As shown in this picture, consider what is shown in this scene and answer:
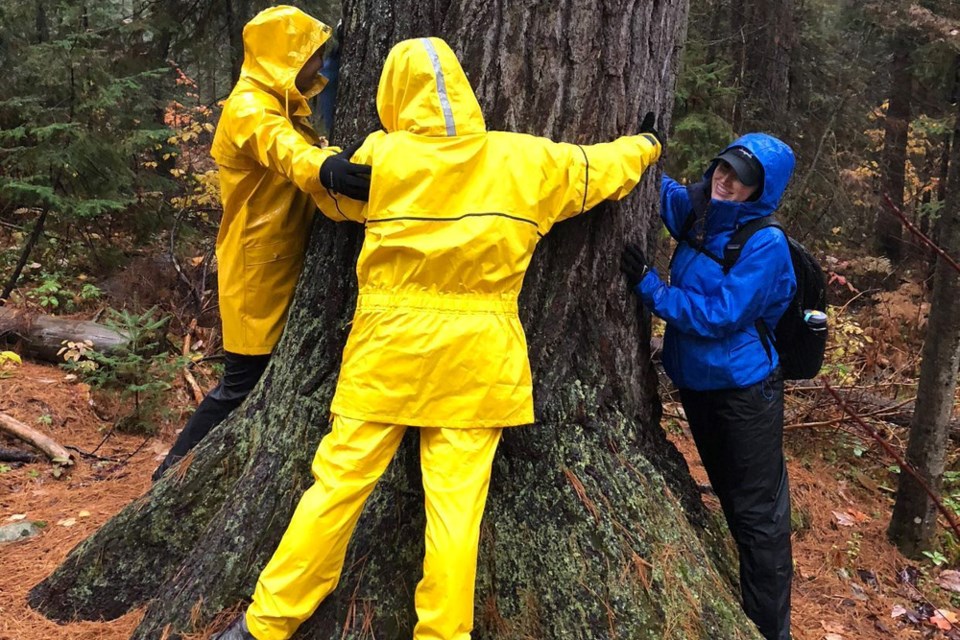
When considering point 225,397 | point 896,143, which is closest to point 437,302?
point 225,397

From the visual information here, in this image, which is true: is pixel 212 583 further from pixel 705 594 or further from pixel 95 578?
pixel 705 594

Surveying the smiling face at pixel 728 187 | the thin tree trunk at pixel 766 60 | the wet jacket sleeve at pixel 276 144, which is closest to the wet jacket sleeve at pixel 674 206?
the smiling face at pixel 728 187

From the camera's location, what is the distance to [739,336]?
10.7 ft

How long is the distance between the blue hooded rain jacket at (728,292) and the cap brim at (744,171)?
48 mm

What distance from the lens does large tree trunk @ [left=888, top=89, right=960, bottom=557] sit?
4.79 metres

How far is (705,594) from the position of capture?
9.31ft

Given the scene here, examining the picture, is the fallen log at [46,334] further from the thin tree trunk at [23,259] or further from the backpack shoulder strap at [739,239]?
the backpack shoulder strap at [739,239]

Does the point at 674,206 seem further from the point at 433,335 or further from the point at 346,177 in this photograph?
the point at 346,177

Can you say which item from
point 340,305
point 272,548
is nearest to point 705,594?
point 272,548

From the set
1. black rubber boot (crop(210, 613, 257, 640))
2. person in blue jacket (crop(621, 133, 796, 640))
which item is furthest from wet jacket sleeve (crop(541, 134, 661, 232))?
black rubber boot (crop(210, 613, 257, 640))

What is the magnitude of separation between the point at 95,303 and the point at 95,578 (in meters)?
5.91

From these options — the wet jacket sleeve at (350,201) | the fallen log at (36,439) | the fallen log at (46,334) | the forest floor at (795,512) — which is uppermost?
the wet jacket sleeve at (350,201)

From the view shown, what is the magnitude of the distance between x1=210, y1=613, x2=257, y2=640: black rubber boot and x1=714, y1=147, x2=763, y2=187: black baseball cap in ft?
9.03

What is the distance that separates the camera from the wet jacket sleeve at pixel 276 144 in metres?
2.77
